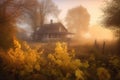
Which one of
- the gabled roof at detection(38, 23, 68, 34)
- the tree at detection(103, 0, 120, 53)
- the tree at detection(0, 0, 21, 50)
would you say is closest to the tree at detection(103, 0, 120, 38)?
the tree at detection(103, 0, 120, 53)

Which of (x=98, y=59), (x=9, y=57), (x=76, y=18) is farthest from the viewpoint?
(x=76, y=18)

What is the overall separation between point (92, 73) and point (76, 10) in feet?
158

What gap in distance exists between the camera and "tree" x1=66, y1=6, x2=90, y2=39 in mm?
59406

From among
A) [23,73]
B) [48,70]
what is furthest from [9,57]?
[48,70]

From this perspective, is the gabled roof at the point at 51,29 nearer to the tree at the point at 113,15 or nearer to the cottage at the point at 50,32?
the cottage at the point at 50,32

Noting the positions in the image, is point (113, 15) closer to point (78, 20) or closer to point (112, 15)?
point (112, 15)

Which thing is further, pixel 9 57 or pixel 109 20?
pixel 109 20

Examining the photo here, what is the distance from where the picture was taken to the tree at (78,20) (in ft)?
195

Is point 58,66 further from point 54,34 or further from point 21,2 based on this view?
point 54,34

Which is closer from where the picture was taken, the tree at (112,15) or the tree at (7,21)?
the tree at (7,21)

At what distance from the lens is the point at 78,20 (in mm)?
59656

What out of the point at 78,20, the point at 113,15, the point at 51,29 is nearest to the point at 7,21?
the point at 113,15

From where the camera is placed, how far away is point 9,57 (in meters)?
13.7

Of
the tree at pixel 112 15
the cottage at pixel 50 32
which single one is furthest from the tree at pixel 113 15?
the cottage at pixel 50 32
